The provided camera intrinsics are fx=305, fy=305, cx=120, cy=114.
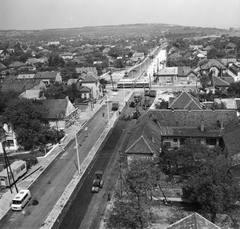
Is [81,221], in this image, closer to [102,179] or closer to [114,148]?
[102,179]

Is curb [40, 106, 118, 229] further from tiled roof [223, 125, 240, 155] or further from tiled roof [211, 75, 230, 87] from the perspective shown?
tiled roof [211, 75, 230, 87]

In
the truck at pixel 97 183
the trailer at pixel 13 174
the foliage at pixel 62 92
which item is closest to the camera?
the truck at pixel 97 183

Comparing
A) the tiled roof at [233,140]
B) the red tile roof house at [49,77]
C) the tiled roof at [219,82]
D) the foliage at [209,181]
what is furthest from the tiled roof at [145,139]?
the red tile roof house at [49,77]

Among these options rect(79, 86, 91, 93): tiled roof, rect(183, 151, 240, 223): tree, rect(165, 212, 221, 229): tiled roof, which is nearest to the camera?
rect(165, 212, 221, 229): tiled roof

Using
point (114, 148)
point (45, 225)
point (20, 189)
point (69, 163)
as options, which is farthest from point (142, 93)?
point (45, 225)

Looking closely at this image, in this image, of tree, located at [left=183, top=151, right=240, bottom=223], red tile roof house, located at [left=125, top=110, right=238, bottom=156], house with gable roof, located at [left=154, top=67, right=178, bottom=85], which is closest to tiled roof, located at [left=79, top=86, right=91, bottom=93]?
house with gable roof, located at [left=154, top=67, right=178, bottom=85]

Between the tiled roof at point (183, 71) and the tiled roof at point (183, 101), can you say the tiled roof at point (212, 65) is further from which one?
the tiled roof at point (183, 101)
